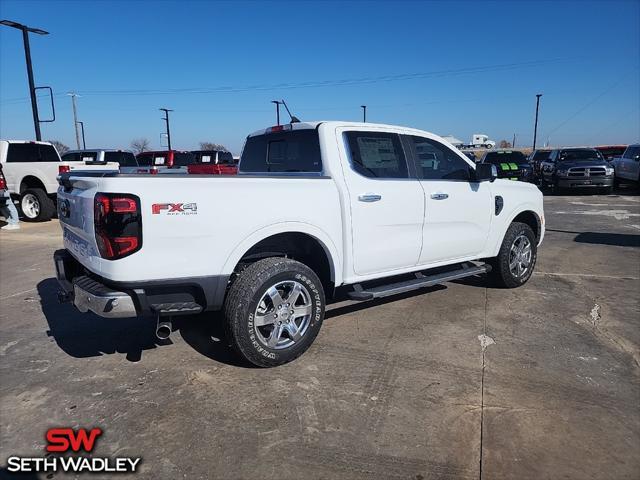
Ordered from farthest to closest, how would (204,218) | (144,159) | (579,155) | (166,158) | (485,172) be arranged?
1. (579,155)
2. (144,159)
3. (166,158)
4. (485,172)
5. (204,218)

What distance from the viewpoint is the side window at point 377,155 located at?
4164 millimetres

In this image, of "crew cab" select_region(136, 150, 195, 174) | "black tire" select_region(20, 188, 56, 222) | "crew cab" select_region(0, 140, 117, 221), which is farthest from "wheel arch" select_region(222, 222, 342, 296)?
"crew cab" select_region(136, 150, 195, 174)

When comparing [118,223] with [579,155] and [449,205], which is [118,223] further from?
[579,155]

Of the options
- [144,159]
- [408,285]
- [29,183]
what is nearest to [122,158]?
[144,159]

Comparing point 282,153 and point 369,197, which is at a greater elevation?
point 282,153

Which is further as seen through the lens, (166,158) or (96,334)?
(166,158)

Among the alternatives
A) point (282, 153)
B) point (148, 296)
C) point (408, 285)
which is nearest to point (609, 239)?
point (408, 285)

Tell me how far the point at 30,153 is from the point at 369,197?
11.8 m

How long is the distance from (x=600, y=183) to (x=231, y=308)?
17932 mm

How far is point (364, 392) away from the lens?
3.27 metres

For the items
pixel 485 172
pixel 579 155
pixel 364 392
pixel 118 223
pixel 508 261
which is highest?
pixel 579 155

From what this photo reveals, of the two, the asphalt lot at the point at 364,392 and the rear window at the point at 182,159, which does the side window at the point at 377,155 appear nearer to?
the asphalt lot at the point at 364,392

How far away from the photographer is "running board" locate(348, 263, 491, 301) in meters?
4.05

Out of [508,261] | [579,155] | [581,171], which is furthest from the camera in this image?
[579,155]
